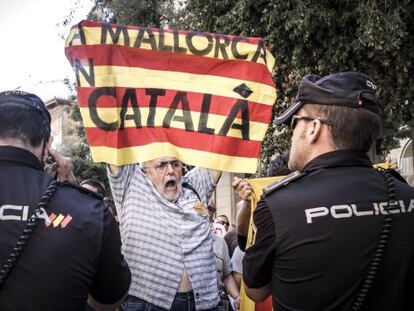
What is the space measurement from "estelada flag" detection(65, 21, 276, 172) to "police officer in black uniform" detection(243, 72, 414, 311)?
1368 mm

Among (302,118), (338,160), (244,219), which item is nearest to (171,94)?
(244,219)

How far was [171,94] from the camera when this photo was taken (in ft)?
12.3

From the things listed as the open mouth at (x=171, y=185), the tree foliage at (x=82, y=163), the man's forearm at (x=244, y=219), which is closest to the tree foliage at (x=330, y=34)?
Answer: the man's forearm at (x=244, y=219)

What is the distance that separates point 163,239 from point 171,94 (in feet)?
3.22

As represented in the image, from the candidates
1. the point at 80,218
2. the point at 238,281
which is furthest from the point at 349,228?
the point at 238,281

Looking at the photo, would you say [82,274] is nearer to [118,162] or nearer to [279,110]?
[118,162]

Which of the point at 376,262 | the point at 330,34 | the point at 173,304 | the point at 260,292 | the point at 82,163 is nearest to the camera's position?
the point at 376,262

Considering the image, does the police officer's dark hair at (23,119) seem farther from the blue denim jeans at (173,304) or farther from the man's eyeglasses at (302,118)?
the blue denim jeans at (173,304)

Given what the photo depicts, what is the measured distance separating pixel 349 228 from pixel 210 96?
1.86 meters

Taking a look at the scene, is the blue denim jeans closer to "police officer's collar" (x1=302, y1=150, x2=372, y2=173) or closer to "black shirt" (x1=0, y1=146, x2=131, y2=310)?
"black shirt" (x1=0, y1=146, x2=131, y2=310)

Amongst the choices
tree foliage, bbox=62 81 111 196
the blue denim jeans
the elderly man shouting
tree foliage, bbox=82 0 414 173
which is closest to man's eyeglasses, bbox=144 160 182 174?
the elderly man shouting

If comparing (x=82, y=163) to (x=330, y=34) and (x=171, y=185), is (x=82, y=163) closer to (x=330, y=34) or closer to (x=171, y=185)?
(x=330, y=34)

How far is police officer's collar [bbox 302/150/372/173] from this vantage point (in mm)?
2305

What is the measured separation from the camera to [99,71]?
3.54 metres
